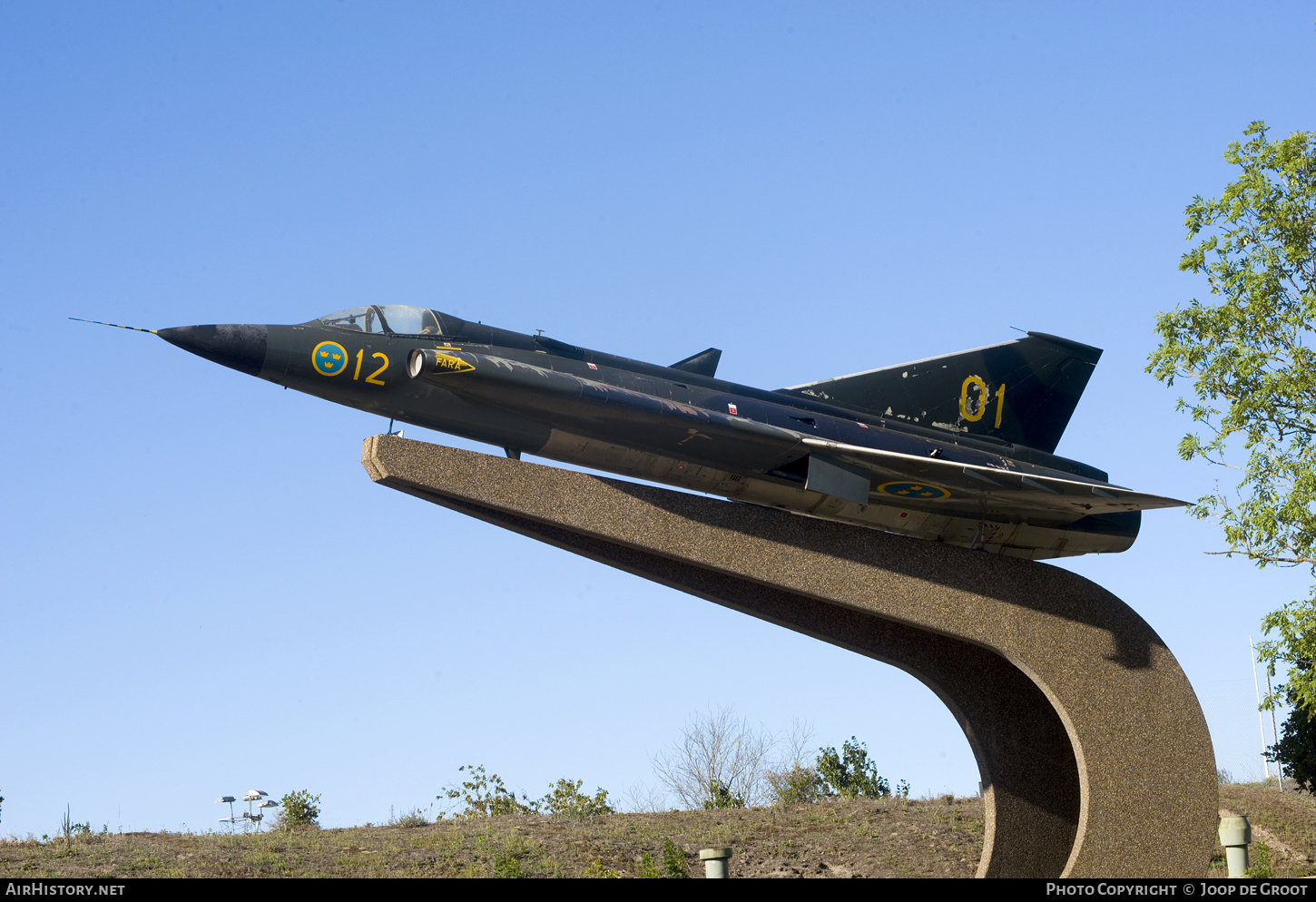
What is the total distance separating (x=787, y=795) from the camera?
72.0ft

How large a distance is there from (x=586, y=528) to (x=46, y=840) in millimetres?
7788

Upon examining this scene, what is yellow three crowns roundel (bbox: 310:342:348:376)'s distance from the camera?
11.9 meters

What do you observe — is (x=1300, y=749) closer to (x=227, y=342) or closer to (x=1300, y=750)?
(x=1300, y=750)

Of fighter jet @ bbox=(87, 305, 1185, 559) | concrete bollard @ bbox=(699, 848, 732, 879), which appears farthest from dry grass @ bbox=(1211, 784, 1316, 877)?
concrete bollard @ bbox=(699, 848, 732, 879)

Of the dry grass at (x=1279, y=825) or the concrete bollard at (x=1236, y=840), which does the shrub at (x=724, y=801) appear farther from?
the concrete bollard at (x=1236, y=840)

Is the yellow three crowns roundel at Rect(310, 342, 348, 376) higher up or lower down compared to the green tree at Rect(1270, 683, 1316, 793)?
higher up

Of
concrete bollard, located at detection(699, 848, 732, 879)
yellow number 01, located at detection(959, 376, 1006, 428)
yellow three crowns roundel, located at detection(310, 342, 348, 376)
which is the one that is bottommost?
concrete bollard, located at detection(699, 848, 732, 879)

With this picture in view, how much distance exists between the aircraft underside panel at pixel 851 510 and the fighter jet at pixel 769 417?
0.02 m

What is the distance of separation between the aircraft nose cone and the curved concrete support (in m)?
1.50

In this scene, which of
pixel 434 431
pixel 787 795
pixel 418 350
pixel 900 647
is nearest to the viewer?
pixel 418 350

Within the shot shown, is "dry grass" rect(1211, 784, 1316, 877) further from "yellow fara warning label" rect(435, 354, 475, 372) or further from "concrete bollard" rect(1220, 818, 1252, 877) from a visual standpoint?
"yellow fara warning label" rect(435, 354, 475, 372)

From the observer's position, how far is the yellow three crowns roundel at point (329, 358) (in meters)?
11.9
